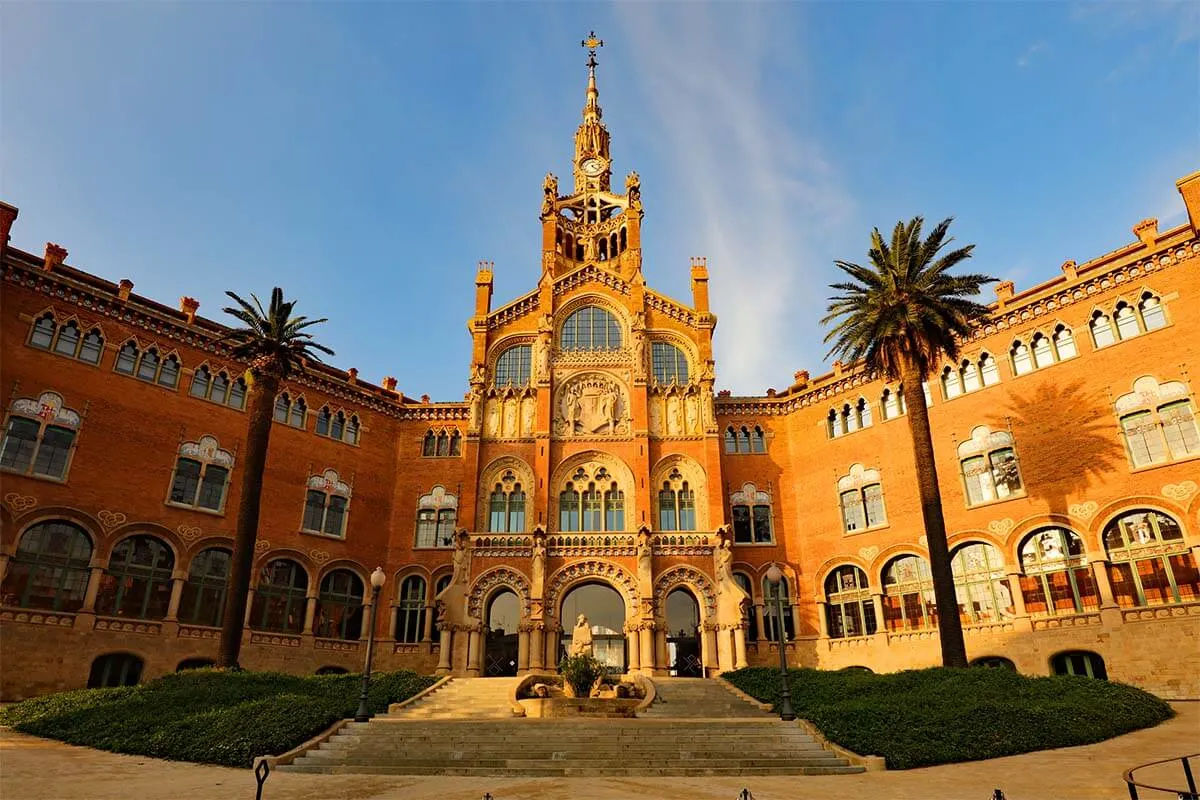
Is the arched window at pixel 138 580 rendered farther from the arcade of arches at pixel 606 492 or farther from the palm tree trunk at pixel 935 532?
the palm tree trunk at pixel 935 532

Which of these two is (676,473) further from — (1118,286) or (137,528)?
(137,528)

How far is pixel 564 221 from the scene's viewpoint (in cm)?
4975

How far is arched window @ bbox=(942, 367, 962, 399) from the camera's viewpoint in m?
32.6

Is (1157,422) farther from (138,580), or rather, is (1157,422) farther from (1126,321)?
(138,580)

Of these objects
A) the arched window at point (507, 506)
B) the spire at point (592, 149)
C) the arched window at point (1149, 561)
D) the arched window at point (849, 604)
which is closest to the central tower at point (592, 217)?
the spire at point (592, 149)

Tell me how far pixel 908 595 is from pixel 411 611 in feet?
78.7

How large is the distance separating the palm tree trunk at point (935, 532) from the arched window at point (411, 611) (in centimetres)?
2400

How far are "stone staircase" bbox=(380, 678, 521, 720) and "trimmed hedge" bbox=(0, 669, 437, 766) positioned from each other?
1417 millimetres

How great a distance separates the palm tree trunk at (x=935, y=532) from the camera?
23.7m

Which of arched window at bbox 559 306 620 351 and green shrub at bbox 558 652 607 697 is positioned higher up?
arched window at bbox 559 306 620 351

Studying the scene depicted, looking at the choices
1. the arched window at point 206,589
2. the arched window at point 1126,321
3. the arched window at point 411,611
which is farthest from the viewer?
the arched window at point 411,611

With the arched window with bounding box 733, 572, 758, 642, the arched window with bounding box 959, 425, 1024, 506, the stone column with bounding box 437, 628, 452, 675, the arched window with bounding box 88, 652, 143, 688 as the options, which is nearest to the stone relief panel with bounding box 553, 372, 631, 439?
the arched window with bounding box 733, 572, 758, 642

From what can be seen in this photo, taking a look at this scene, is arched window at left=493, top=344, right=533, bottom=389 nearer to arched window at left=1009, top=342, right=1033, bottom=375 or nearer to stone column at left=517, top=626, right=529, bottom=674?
stone column at left=517, top=626, right=529, bottom=674

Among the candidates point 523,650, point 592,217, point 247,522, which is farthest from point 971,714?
point 592,217
